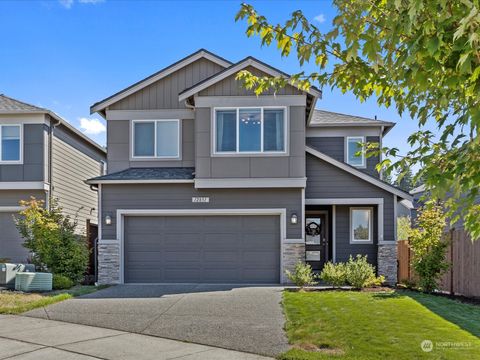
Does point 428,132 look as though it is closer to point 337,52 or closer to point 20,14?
point 337,52

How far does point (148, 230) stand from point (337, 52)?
434 inches

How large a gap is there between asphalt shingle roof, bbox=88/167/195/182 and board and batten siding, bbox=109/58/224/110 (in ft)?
7.32

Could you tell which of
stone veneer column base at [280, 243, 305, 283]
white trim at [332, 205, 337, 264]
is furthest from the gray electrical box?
white trim at [332, 205, 337, 264]

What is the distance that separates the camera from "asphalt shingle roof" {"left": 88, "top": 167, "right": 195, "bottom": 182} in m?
14.5

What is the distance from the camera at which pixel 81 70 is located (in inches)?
665

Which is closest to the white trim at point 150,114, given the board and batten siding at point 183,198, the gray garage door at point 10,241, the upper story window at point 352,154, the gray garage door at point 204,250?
the board and batten siding at point 183,198

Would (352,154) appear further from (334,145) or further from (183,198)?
(183,198)

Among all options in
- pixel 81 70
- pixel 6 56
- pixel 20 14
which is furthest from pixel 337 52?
pixel 6 56

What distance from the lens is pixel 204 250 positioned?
47.8 ft

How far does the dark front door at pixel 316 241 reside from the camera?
54.4ft

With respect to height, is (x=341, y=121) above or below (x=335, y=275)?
above

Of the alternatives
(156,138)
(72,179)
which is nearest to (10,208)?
(72,179)

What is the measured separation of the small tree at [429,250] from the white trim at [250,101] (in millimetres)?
4988

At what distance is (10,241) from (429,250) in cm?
1404
